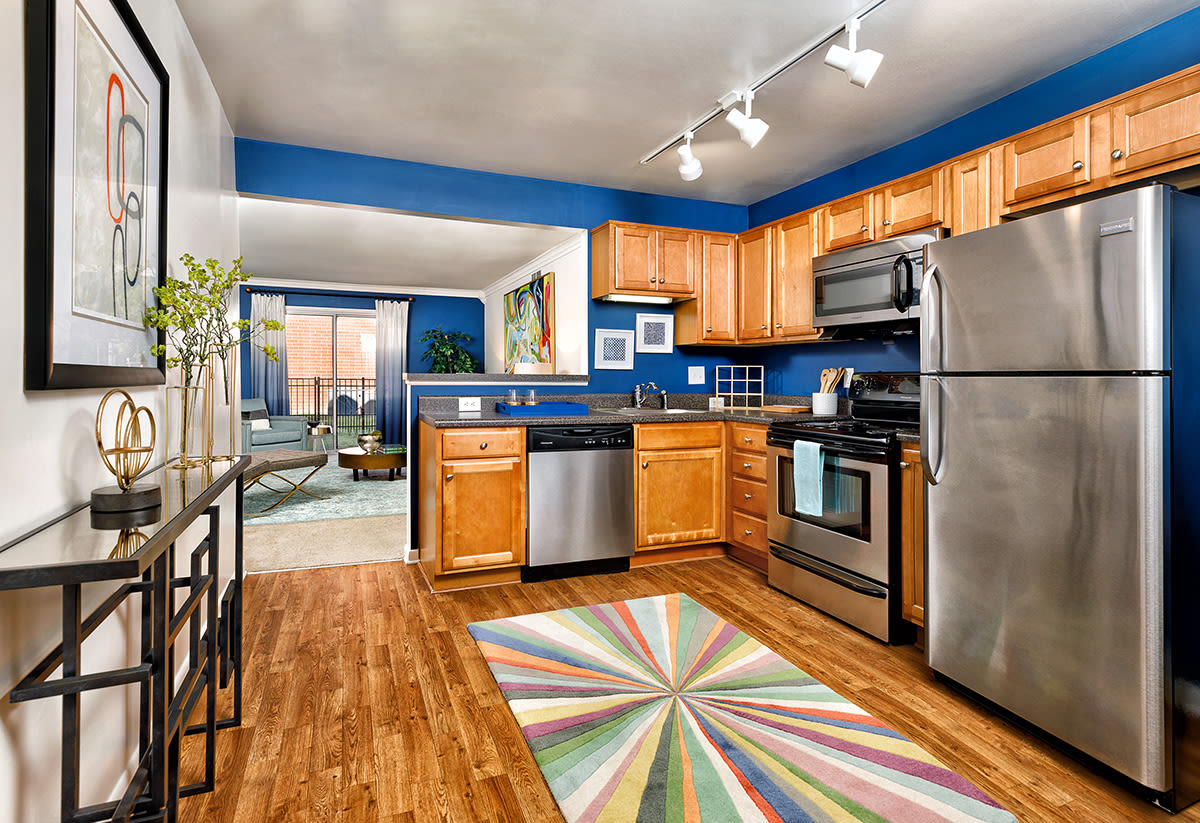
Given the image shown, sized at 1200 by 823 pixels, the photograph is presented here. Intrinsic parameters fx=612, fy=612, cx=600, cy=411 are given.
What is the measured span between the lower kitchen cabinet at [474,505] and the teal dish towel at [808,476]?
1455mm

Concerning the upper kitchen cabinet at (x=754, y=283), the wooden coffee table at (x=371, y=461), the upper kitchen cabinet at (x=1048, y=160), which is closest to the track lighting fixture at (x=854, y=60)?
the upper kitchen cabinet at (x=1048, y=160)

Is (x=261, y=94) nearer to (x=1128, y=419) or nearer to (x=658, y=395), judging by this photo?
(x=658, y=395)

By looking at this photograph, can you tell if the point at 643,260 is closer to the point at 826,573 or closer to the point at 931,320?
the point at 931,320

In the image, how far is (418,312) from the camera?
909cm

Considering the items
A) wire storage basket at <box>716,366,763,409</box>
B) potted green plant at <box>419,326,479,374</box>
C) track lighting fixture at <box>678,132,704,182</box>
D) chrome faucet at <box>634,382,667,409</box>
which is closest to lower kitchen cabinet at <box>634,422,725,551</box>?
chrome faucet at <box>634,382,667,409</box>

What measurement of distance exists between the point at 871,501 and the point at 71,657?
8.78ft

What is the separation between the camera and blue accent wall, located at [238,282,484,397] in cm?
845

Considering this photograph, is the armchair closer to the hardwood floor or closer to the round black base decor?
the hardwood floor

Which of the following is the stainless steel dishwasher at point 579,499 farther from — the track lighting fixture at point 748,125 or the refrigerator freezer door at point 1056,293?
the refrigerator freezer door at point 1056,293

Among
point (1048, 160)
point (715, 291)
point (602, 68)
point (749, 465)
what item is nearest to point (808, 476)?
point (749, 465)

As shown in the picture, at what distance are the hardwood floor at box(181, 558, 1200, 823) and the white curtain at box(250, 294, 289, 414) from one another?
5.90m

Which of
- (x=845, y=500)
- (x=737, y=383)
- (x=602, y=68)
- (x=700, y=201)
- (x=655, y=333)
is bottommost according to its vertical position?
(x=845, y=500)

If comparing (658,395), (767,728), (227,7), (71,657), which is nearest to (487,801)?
(767,728)

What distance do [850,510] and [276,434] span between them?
5.94m
